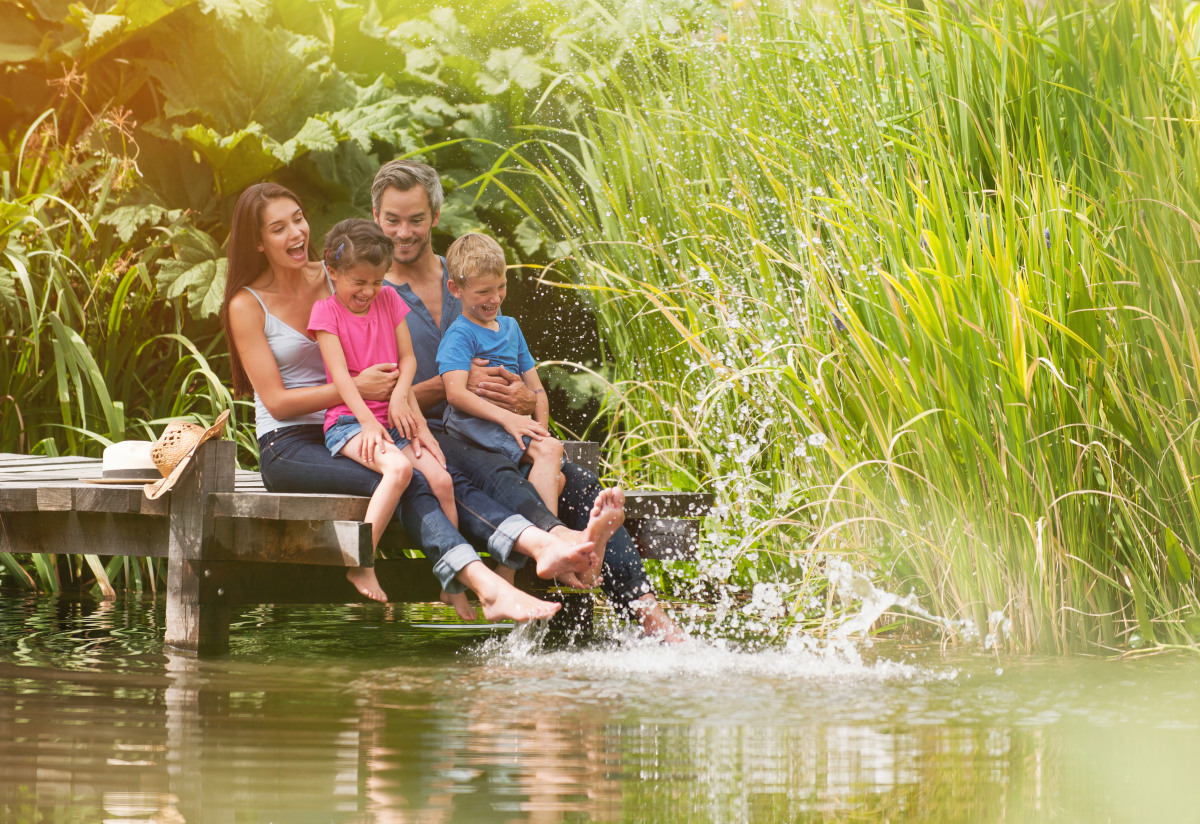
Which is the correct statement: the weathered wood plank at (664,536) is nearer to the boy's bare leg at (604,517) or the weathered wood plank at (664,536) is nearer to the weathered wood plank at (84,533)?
the boy's bare leg at (604,517)

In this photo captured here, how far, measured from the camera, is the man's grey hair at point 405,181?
4.48m

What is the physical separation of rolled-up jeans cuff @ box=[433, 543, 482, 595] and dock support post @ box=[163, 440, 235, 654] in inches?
26.8

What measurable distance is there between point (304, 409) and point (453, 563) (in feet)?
2.32

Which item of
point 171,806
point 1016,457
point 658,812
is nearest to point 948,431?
point 1016,457

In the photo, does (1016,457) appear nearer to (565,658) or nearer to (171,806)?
(565,658)

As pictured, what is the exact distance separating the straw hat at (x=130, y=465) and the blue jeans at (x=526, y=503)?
90 centimetres

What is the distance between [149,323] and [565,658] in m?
3.36

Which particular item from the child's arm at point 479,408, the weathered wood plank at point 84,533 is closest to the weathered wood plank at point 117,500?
the weathered wood plank at point 84,533

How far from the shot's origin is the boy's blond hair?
4188 mm

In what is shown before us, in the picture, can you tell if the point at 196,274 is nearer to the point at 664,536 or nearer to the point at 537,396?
the point at 537,396

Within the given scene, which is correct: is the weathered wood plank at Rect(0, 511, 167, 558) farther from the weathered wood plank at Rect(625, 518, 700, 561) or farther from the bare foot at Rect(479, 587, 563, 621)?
the weathered wood plank at Rect(625, 518, 700, 561)

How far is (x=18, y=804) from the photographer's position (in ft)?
7.39

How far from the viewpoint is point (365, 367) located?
4145mm

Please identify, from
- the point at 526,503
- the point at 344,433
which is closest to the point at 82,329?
the point at 344,433
